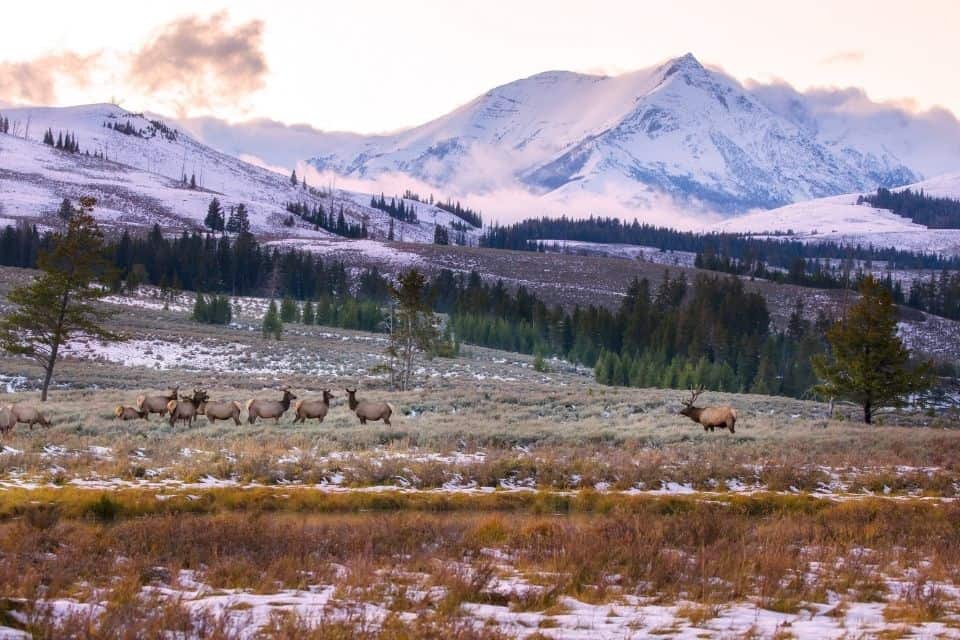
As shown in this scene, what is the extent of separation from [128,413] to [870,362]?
27899 millimetres

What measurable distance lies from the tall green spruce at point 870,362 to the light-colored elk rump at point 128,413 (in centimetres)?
2568

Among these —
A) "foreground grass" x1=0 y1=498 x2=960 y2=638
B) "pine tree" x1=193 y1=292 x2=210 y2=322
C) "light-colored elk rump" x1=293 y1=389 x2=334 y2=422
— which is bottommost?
"pine tree" x1=193 y1=292 x2=210 y2=322

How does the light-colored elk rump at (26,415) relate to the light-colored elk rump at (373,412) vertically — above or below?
below

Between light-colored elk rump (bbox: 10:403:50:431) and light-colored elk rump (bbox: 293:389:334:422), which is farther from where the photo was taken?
light-colored elk rump (bbox: 293:389:334:422)

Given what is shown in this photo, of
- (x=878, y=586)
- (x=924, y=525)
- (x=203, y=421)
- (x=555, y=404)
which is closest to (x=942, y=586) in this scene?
(x=878, y=586)

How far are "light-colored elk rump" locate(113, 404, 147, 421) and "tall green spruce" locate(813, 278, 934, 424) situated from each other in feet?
84.2

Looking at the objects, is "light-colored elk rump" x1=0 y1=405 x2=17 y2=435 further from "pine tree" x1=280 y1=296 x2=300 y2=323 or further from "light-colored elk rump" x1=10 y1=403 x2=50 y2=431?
"pine tree" x1=280 y1=296 x2=300 y2=323

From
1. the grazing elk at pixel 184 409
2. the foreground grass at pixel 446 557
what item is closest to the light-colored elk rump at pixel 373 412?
the grazing elk at pixel 184 409

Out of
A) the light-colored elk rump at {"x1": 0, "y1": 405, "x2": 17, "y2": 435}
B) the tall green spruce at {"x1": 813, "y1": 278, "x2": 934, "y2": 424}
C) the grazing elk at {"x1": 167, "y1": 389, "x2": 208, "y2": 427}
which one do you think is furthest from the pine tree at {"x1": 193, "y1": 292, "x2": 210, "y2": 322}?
the tall green spruce at {"x1": 813, "y1": 278, "x2": 934, "y2": 424}

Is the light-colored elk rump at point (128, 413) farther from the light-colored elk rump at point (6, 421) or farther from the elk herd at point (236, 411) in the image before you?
the light-colored elk rump at point (6, 421)

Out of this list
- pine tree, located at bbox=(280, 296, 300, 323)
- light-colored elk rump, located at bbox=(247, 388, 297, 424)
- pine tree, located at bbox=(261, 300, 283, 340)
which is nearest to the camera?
light-colored elk rump, located at bbox=(247, 388, 297, 424)

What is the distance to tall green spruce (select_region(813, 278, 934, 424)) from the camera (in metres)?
35.6

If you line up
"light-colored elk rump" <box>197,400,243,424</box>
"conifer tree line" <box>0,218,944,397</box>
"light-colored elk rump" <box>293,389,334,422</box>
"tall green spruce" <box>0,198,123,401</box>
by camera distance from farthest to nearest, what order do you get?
"conifer tree line" <box>0,218,944,397</box>, "tall green spruce" <box>0,198,123,401</box>, "light-colored elk rump" <box>293,389,334,422</box>, "light-colored elk rump" <box>197,400,243,424</box>

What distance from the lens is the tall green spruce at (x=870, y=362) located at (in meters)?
35.6
